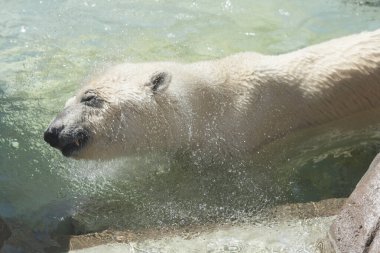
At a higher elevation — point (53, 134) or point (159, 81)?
point (159, 81)

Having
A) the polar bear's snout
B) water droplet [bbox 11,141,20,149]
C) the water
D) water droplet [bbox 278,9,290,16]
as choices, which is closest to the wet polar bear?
the polar bear's snout

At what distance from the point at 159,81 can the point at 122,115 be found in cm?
36

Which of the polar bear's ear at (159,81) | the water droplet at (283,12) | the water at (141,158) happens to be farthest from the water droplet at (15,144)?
the water droplet at (283,12)

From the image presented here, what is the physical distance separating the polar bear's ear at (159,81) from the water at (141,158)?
24.0 inches

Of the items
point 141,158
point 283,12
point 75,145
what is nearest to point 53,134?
point 75,145

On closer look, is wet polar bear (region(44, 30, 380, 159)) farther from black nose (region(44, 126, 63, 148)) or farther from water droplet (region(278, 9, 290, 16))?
water droplet (region(278, 9, 290, 16))

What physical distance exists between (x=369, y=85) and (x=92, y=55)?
10.7ft

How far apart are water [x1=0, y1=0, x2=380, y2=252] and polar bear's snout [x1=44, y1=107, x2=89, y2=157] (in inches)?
17.8

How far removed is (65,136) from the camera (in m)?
4.02

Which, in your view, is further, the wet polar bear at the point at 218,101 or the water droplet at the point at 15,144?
the water droplet at the point at 15,144

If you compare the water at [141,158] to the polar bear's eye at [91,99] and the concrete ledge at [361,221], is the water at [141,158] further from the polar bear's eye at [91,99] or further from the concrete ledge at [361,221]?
the concrete ledge at [361,221]

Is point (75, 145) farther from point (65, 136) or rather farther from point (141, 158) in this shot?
point (141, 158)

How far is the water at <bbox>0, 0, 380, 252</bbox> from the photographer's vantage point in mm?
4246

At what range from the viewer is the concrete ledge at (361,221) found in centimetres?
325
